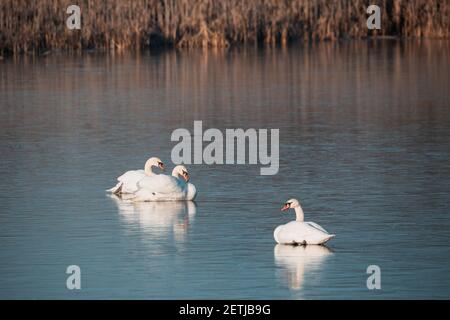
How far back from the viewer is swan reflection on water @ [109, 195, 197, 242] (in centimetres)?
1330

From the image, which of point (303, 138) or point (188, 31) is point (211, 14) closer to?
point (188, 31)

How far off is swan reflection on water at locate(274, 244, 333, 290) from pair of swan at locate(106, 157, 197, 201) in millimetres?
2634

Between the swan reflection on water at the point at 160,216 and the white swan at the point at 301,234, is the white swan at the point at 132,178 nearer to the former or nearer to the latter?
the swan reflection on water at the point at 160,216

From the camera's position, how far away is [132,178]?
15391mm

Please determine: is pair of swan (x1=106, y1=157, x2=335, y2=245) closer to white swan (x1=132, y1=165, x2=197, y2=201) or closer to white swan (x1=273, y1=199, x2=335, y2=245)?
white swan (x1=132, y1=165, x2=197, y2=201)

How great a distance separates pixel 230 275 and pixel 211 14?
25.5 m

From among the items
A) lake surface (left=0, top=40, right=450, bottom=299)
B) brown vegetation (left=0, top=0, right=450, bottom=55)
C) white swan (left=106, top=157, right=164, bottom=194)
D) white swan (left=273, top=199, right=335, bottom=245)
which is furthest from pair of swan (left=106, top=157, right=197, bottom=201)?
brown vegetation (left=0, top=0, right=450, bottom=55)

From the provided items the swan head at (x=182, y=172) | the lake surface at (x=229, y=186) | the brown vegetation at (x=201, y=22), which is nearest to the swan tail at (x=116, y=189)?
the lake surface at (x=229, y=186)

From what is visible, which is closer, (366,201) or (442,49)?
(366,201)
